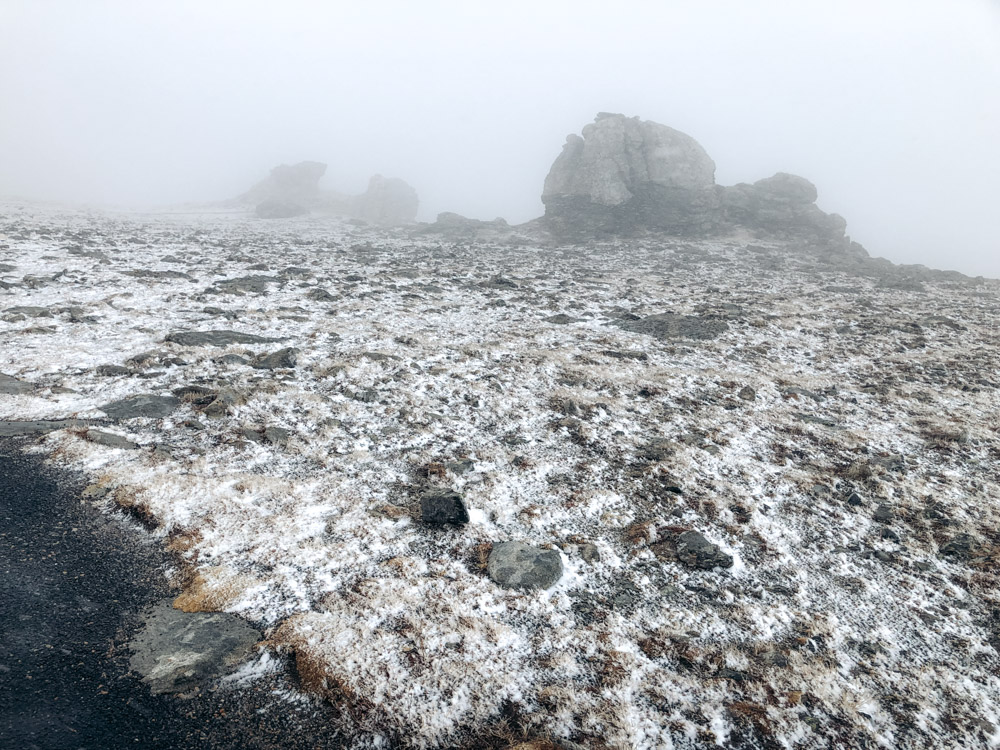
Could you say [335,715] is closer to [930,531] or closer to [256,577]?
[256,577]

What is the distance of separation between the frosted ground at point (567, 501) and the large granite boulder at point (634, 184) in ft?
87.3

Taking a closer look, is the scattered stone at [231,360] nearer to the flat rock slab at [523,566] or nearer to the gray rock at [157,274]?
the flat rock slab at [523,566]

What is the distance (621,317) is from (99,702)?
48.9 ft

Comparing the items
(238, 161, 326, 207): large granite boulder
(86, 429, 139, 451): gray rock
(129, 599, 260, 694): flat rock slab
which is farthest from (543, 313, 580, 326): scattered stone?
(238, 161, 326, 207): large granite boulder

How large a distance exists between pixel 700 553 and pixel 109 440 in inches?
322

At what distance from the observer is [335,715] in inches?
156

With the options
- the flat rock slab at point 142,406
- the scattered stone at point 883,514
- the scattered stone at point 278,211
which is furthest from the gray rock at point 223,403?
the scattered stone at point 278,211

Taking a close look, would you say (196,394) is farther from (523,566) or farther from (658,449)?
(658,449)

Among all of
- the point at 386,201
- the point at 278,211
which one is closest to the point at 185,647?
the point at 278,211

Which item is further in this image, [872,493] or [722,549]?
[872,493]

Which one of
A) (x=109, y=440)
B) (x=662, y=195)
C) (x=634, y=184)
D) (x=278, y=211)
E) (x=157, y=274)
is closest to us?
(x=109, y=440)

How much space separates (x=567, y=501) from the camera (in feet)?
22.6

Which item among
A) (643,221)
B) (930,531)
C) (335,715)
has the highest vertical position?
(643,221)

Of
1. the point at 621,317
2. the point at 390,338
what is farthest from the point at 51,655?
the point at 621,317
